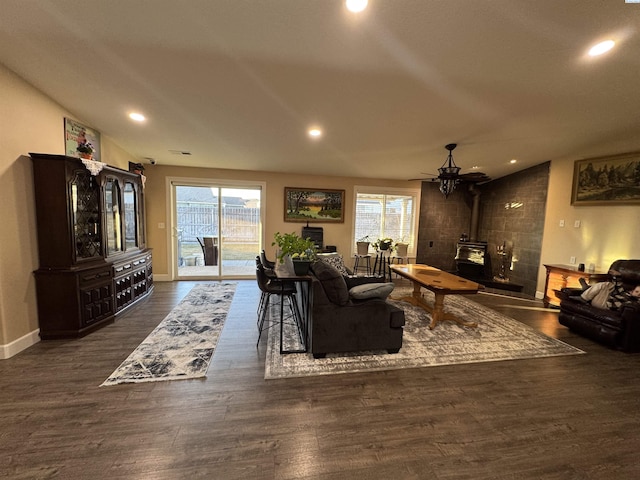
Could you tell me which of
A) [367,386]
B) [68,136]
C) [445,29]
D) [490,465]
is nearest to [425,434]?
[490,465]

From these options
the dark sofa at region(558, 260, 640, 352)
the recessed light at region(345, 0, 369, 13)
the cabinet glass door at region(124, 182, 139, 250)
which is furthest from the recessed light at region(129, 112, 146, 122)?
the dark sofa at region(558, 260, 640, 352)

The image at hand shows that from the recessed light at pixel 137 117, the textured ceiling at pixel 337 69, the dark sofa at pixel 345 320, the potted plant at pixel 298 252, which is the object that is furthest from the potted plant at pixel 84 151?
the dark sofa at pixel 345 320

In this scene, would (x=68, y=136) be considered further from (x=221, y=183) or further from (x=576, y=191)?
(x=576, y=191)

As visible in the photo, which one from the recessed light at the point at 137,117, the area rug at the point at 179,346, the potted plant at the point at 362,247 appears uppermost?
the recessed light at the point at 137,117

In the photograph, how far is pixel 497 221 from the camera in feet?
20.2

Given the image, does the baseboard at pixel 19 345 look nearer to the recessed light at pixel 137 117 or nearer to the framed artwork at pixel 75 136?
the framed artwork at pixel 75 136

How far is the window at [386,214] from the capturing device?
626 cm

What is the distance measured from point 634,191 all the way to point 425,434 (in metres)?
4.78

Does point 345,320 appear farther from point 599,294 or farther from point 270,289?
point 599,294

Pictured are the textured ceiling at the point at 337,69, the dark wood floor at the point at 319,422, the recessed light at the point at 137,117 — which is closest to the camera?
the dark wood floor at the point at 319,422

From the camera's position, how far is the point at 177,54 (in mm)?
2189

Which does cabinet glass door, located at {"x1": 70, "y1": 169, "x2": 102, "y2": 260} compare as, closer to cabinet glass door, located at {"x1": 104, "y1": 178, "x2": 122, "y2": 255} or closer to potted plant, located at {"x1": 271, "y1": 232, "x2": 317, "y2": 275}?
cabinet glass door, located at {"x1": 104, "y1": 178, "x2": 122, "y2": 255}

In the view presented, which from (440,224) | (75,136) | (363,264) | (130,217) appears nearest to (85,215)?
(130,217)

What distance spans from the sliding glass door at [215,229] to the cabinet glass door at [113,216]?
1798mm
